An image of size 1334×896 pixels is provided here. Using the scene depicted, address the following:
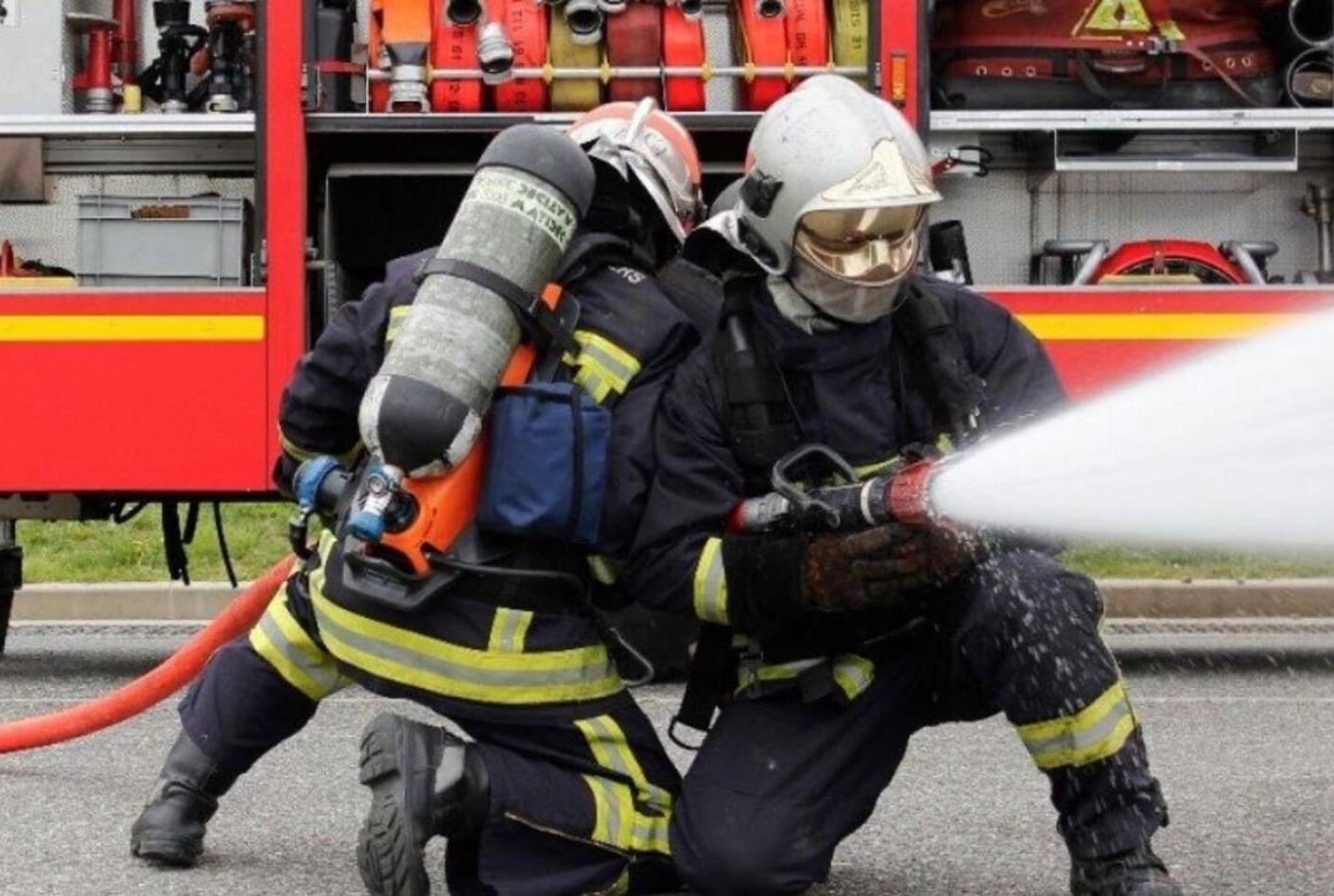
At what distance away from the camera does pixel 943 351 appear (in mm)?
4012

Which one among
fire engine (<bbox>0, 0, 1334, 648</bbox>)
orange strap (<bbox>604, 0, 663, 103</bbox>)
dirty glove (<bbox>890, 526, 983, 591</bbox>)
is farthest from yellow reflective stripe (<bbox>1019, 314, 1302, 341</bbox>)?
dirty glove (<bbox>890, 526, 983, 591</bbox>)

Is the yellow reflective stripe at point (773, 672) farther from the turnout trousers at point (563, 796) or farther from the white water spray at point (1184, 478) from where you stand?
the white water spray at point (1184, 478)

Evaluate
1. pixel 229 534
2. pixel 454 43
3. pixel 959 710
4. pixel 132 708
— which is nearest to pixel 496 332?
pixel 959 710

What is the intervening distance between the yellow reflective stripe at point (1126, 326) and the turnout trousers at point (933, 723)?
335 cm

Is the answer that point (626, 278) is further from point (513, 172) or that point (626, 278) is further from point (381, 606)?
point (381, 606)

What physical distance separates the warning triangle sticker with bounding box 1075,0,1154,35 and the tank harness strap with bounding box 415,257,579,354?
4044 mm

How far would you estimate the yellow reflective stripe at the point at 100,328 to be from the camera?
726 centimetres

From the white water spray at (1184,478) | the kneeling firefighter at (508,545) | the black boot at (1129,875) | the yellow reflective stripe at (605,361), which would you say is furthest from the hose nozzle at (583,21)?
the black boot at (1129,875)

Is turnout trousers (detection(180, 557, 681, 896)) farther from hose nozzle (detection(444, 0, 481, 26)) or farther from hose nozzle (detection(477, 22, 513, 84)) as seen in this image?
hose nozzle (detection(444, 0, 481, 26))

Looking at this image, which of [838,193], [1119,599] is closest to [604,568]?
[838,193]

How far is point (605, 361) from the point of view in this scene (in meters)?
3.99

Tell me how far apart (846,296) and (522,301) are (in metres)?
0.49

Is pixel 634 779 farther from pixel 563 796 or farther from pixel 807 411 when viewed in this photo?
pixel 807 411

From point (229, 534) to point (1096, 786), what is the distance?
736 centimetres
